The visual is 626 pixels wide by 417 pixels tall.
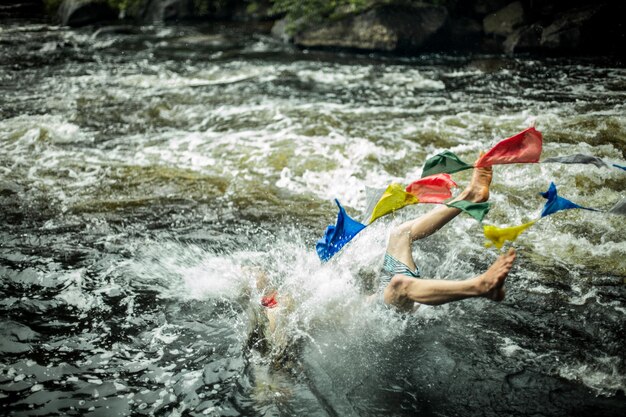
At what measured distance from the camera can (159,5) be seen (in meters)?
16.9

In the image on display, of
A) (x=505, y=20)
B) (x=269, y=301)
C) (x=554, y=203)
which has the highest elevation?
(x=505, y=20)

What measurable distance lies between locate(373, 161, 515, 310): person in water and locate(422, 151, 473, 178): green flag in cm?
20

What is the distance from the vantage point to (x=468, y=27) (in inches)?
493

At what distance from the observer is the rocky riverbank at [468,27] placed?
10.4 m

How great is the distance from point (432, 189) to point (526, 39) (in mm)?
9065

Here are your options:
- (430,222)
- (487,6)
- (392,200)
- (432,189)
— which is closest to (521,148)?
(432,189)

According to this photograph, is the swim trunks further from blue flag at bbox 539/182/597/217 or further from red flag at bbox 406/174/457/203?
blue flag at bbox 539/182/597/217

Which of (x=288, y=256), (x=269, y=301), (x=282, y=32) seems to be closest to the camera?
(x=269, y=301)

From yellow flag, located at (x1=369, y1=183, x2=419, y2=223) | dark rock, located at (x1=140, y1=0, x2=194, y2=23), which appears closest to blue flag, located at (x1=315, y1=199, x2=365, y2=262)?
yellow flag, located at (x1=369, y1=183, x2=419, y2=223)

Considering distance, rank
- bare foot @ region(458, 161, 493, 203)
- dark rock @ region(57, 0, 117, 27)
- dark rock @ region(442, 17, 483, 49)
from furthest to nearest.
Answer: dark rock @ region(57, 0, 117, 27) → dark rock @ region(442, 17, 483, 49) → bare foot @ region(458, 161, 493, 203)

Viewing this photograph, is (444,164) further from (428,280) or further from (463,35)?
(463,35)

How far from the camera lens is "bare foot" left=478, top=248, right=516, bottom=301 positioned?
2.86 m

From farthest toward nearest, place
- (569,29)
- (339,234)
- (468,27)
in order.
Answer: (468,27)
(569,29)
(339,234)

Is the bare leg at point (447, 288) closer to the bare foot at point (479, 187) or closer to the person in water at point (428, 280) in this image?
the person in water at point (428, 280)
